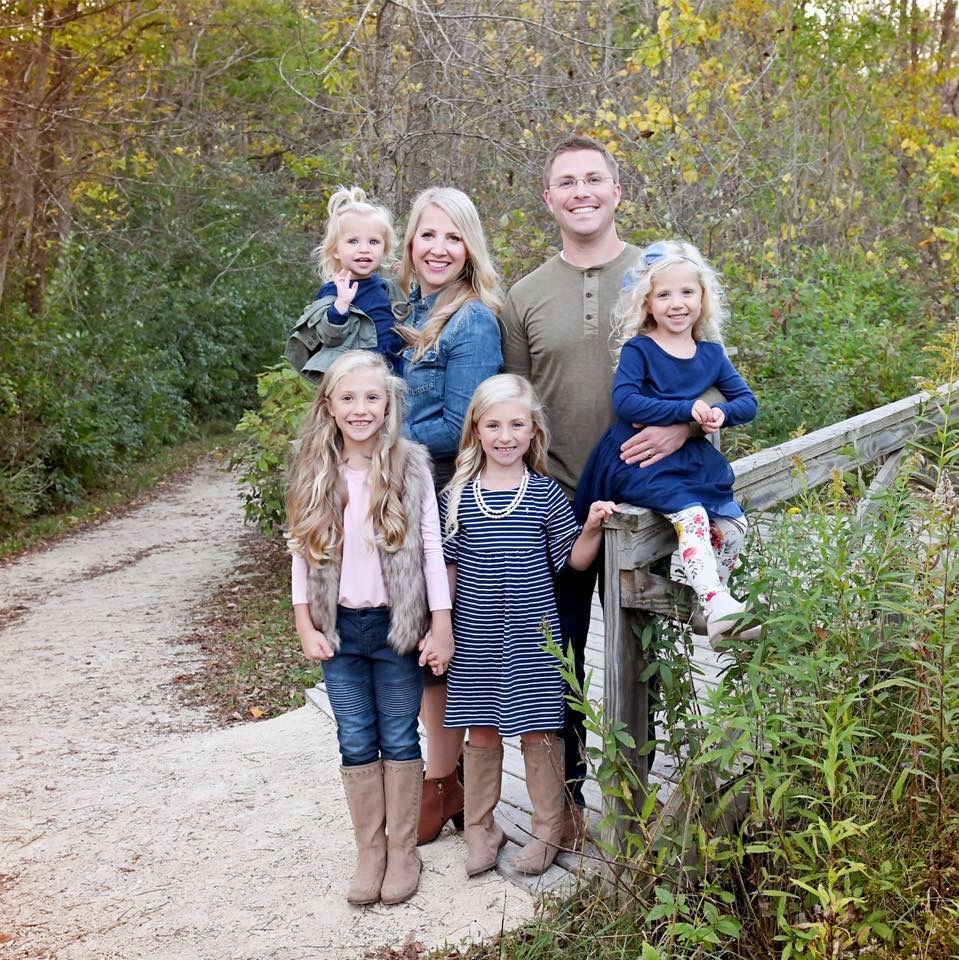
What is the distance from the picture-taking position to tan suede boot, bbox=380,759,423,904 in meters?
3.54

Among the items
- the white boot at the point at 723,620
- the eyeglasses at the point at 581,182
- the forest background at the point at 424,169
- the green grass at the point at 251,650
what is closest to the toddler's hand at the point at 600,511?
the white boot at the point at 723,620

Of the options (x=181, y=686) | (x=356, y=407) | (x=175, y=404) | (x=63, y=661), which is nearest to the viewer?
(x=356, y=407)

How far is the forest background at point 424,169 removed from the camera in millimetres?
7914

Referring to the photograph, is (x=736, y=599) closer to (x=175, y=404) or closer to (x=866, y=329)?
(x=866, y=329)

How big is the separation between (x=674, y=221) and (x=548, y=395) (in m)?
4.80

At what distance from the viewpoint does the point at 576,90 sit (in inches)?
364

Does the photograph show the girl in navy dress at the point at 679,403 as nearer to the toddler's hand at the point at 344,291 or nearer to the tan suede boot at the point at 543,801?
the tan suede boot at the point at 543,801

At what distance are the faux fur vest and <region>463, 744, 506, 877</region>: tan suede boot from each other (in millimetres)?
436

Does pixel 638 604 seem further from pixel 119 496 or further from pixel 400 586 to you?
pixel 119 496

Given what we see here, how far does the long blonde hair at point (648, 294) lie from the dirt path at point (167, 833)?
1791mm

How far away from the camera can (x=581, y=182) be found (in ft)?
11.2

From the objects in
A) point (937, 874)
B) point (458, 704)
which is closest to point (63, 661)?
point (458, 704)

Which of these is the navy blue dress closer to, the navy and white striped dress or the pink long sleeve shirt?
the navy and white striped dress

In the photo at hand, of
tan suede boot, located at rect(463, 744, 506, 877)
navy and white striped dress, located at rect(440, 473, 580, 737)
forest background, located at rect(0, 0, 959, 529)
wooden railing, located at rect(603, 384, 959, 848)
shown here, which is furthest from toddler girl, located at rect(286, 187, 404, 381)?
forest background, located at rect(0, 0, 959, 529)
